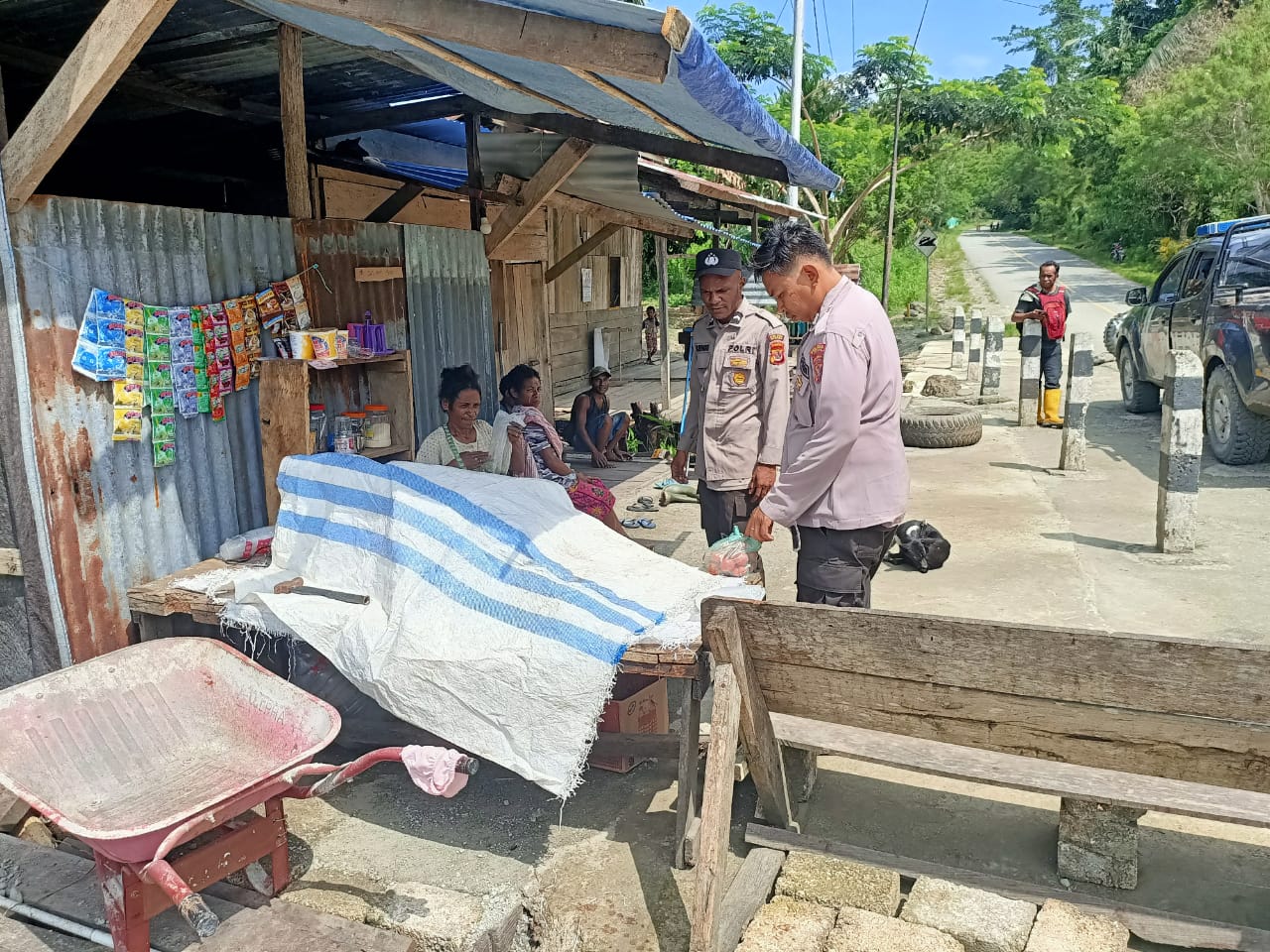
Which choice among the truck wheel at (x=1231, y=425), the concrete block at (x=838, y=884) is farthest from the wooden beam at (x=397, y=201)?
the truck wheel at (x=1231, y=425)

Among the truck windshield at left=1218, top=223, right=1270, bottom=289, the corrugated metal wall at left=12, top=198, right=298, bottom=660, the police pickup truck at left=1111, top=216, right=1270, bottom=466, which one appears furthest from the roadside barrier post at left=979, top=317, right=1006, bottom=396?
the corrugated metal wall at left=12, top=198, right=298, bottom=660

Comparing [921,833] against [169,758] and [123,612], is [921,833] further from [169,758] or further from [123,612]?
[123,612]

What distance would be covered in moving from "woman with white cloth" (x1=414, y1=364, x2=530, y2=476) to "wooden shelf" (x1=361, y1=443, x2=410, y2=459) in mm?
164

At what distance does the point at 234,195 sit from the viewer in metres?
7.64

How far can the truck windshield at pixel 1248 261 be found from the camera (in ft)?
27.0

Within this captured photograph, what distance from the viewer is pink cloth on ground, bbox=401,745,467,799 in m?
2.64

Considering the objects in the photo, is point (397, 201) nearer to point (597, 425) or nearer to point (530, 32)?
point (597, 425)

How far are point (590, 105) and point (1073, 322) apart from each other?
63.1 feet

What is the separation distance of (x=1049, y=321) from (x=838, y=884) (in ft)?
28.7

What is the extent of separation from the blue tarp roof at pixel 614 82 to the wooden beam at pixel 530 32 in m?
0.05

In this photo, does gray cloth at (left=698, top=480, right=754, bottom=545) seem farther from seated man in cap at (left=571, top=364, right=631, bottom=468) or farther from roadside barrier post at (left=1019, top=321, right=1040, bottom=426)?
roadside barrier post at (left=1019, top=321, right=1040, bottom=426)

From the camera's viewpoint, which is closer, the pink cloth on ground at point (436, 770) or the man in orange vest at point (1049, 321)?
→ the pink cloth on ground at point (436, 770)

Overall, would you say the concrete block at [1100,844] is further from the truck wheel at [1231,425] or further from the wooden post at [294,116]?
the truck wheel at [1231,425]

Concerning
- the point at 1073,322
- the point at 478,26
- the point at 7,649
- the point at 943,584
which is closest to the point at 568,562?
the point at 478,26
